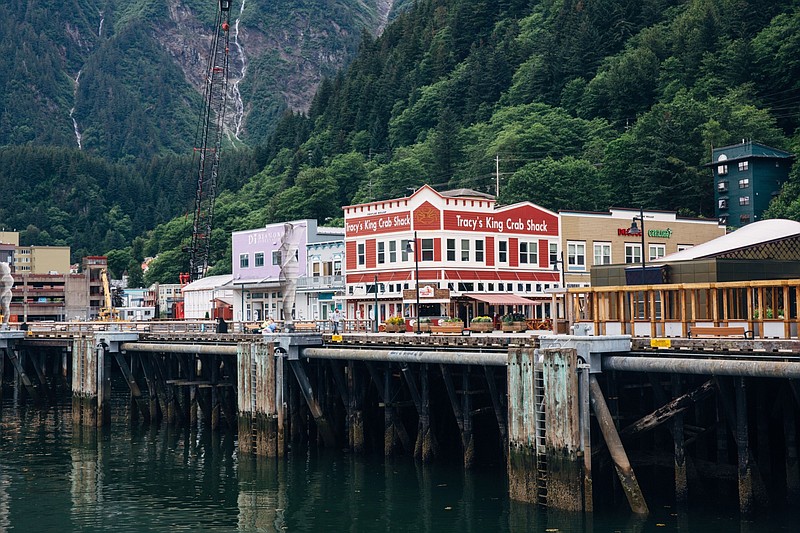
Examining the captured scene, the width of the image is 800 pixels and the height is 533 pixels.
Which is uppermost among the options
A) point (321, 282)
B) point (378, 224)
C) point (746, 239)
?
point (378, 224)

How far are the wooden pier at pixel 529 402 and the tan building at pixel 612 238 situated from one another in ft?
97.2

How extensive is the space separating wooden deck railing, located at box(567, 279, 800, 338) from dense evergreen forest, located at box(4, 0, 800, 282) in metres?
66.3

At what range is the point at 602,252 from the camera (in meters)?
80.7

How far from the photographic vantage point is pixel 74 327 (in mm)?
79312

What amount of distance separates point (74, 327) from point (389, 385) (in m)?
40.4

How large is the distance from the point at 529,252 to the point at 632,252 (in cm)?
972

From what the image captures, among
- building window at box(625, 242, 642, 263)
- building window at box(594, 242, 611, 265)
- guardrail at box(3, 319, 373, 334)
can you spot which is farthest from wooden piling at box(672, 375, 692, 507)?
building window at box(625, 242, 642, 263)

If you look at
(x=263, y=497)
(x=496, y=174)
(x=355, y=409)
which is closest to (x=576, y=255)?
(x=355, y=409)

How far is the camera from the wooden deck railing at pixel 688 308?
35469 mm

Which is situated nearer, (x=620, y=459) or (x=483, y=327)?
(x=620, y=459)

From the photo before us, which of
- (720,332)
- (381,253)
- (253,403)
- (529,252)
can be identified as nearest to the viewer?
(720,332)

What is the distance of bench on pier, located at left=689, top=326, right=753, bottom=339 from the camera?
3584cm

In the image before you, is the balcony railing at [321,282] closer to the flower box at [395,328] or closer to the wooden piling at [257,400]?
the flower box at [395,328]

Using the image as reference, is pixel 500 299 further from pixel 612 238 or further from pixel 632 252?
pixel 632 252
